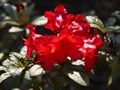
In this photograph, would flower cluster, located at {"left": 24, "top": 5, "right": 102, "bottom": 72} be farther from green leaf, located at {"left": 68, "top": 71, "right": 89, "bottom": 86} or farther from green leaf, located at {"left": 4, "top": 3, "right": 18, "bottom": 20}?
green leaf, located at {"left": 4, "top": 3, "right": 18, "bottom": 20}

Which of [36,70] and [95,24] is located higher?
[95,24]

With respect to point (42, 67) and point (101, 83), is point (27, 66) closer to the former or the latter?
point (42, 67)

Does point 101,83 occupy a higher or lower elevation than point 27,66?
lower

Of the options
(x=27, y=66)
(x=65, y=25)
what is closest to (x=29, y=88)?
(x=27, y=66)

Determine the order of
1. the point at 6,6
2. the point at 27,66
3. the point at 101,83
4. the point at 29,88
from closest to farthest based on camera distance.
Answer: the point at 27,66
the point at 29,88
the point at 6,6
the point at 101,83

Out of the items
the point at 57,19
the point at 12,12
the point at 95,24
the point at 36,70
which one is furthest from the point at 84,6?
the point at 36,70

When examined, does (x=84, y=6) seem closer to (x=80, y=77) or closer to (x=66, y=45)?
(x=80, y=77)

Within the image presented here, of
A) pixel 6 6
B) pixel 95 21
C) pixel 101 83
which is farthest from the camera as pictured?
pixel 101 83

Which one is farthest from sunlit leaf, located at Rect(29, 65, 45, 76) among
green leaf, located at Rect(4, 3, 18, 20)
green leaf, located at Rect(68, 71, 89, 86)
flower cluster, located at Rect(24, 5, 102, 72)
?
Answer: green leaf, located at Rect(4, 3, 18, 20)

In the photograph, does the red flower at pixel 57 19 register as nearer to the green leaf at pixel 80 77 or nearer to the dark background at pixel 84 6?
the green leaf at pixel 80 77

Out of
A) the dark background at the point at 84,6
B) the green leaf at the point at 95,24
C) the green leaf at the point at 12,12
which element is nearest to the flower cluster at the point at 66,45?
the green leaf at the point at 95,24

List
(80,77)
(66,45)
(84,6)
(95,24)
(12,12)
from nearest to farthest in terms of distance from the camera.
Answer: (66,45) < (80,77) < (95,24) < (12,12) < (84,6)
